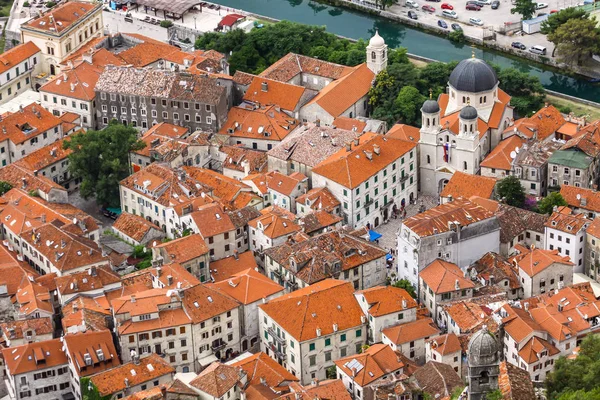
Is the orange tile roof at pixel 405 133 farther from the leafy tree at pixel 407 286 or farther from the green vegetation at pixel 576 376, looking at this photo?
the green vegetation at pixel 576 376

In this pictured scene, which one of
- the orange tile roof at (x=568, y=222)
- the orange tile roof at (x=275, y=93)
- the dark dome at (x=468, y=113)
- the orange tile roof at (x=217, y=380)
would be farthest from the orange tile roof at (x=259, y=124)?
the orange tile roof at (x=217, y=380)

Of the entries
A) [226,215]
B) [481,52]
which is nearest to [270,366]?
[226,215]

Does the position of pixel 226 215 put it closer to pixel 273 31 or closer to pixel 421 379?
pixel 421 379

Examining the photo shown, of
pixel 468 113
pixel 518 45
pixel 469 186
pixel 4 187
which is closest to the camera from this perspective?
pixel 469 186

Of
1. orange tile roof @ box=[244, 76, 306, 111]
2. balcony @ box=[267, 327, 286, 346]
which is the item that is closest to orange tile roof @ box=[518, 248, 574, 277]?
balcony @ box=[267, 327, 286, 346]

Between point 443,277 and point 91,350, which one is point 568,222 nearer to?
point 443,277

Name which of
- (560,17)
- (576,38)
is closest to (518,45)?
(560,17)

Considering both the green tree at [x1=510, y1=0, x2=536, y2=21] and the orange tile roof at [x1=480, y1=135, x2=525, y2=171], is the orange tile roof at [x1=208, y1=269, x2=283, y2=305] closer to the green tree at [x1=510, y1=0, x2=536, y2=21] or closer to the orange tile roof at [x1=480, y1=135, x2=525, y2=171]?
the orange tile roof at [x1=480, y1=135, x2=525, y2=171]
